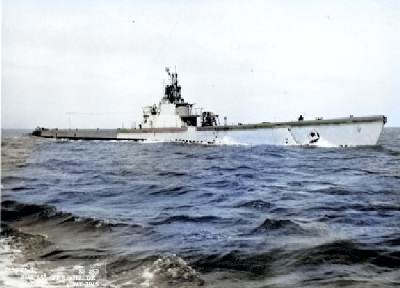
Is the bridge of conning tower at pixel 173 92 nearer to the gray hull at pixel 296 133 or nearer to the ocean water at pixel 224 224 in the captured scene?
the gray hull at pixel 296 133

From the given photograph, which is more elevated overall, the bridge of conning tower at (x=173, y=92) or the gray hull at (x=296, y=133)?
the bridge of conning tower at (x=173, y=92)

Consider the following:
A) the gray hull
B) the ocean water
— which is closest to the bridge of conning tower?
the gray hull

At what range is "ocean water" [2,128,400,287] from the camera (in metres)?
7.64

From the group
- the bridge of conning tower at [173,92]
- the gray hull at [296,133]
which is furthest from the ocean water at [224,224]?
the bridge of conning tower at [173,92]

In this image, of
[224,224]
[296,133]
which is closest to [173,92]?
[296,133]

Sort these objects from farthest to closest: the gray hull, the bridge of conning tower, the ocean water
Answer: the bridge of conning tower
the gray hull
the ocean water

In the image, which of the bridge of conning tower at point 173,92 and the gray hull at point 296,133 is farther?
the bridge of conning tower at point 173,92

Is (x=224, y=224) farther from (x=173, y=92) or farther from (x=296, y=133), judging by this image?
(x=173, y=92)

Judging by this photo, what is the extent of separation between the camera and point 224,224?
11.0 metres

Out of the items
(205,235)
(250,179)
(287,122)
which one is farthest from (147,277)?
(287,122)

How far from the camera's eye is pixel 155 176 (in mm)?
21438

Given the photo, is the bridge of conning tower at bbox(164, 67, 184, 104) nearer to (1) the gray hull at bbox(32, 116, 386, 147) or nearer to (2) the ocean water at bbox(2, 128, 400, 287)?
(1) the gray hull at bbox(32, 116, 386, 147)

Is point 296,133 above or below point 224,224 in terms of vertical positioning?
above

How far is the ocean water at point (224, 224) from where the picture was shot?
301 inches
